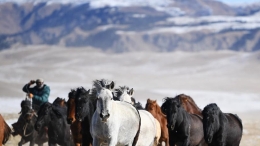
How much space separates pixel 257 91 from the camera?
242ft

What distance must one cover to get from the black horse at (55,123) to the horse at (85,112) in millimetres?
3601

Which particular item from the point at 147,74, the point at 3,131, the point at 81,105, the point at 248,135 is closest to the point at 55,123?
the point at 81,105

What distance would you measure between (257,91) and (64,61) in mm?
47010

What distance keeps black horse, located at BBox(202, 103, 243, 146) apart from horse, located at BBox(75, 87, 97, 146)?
1760 millimetres

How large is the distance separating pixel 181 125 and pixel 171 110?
38 cm

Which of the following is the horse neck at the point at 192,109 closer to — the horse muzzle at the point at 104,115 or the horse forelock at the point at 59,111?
the horse forelock at the point at 59,111

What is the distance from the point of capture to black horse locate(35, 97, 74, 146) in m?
16.3

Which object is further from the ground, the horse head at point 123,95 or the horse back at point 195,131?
the horse head at point 123,95

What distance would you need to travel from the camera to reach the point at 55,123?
1634 cm

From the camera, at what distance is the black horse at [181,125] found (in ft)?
42.9

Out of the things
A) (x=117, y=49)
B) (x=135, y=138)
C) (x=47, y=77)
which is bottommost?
(x=135, y=138)

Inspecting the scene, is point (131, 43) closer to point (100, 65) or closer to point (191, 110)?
point (100, 65)

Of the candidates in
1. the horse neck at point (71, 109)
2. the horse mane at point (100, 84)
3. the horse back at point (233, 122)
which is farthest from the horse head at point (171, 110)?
the horse mane at point (100, 84)

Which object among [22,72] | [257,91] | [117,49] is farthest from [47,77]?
[117,49]
